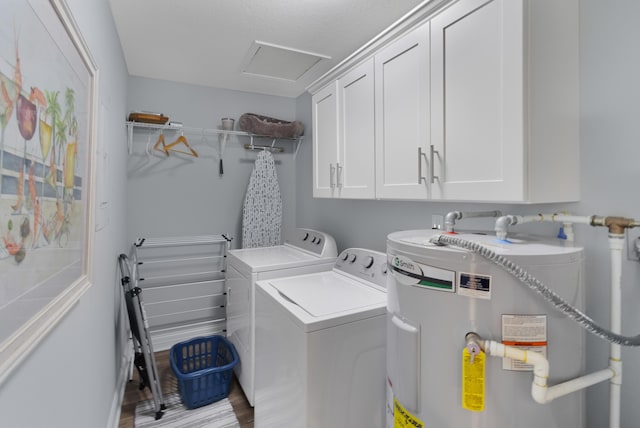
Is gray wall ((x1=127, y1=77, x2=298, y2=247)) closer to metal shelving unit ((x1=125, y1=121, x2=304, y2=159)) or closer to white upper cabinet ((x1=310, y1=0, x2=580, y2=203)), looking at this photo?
metal shelving unit ((x1=125, y1=121, x2=304, y2=159))

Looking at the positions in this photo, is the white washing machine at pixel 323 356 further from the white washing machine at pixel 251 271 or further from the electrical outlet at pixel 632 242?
the electrical outlet at pixel 632 242

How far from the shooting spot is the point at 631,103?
1.03 meters

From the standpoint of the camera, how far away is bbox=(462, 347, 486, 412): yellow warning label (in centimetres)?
88

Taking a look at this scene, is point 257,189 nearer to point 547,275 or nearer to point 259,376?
point 259,376

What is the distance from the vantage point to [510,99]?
104 cm

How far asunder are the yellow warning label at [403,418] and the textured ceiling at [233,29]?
193cm

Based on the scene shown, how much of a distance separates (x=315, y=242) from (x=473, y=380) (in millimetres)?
1718

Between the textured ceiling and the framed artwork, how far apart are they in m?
0.99

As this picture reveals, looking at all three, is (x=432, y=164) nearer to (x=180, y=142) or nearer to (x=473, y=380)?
(x=473, y=380)

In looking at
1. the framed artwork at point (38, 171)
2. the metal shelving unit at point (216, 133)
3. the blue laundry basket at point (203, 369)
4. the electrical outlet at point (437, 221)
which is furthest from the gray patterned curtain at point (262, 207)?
the framed artwork at point (38, 171)

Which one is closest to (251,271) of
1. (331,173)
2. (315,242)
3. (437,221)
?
(315,242)

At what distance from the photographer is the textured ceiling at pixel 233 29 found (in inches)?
70.3

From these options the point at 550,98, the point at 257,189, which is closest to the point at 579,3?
the point at 550,98

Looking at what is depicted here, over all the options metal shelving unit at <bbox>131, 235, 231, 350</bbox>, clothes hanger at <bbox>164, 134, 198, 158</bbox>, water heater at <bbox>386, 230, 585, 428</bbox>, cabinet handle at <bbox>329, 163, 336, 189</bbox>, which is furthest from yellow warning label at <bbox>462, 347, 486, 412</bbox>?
clothes hanger at <bbox>164, 134, 198, 158</bbox>
